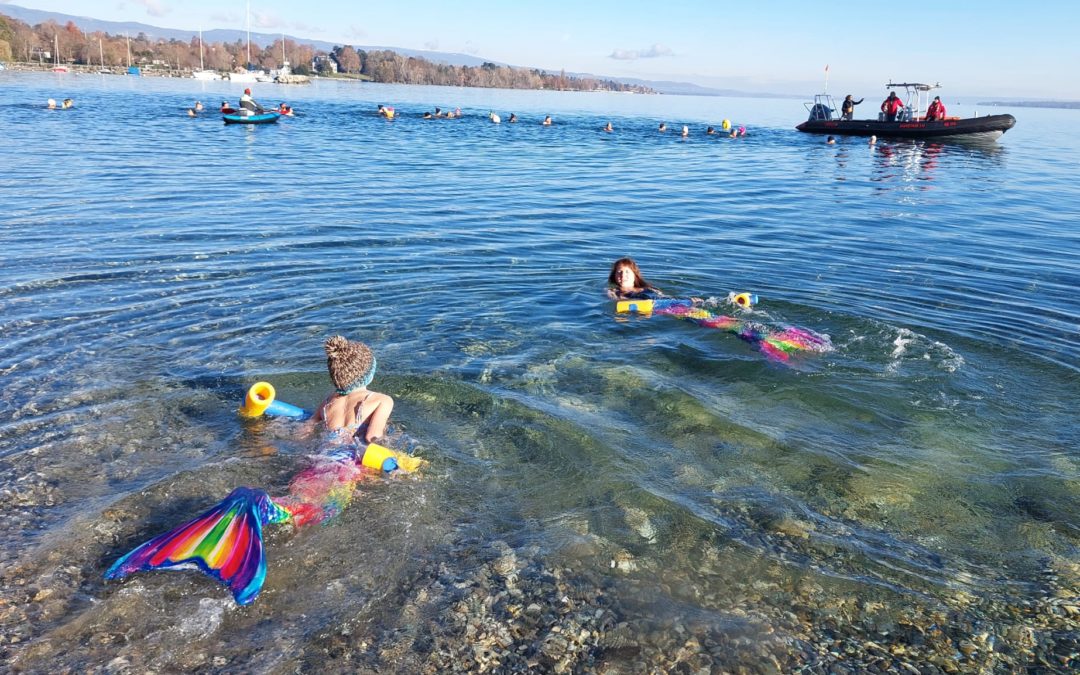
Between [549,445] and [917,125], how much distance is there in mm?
38543

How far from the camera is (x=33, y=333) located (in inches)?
324

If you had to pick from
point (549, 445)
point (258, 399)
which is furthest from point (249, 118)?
point (549, 445)

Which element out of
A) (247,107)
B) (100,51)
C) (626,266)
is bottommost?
(626,266)

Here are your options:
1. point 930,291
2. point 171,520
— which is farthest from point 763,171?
point 171,520

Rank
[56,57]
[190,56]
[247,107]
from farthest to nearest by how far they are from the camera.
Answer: [190,56]
[56,57]
[247,107]

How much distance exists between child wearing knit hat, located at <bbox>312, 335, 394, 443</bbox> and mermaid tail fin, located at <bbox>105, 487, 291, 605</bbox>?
150cm

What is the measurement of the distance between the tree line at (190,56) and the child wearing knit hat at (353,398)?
12916 centimetres

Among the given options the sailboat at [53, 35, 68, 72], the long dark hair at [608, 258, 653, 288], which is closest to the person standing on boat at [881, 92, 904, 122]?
the long dark hair at [608, 258, 653, 288]

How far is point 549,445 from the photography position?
20.9 ft

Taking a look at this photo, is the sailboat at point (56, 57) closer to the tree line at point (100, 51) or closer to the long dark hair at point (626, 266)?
the tree line at point (100, 51)

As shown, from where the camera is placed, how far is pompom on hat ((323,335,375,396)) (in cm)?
604

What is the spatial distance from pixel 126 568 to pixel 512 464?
2.84m

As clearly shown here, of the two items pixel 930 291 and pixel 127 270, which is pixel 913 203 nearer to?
pixel 930 291

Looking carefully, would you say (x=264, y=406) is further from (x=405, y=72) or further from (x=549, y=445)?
(x=405, y=72)
